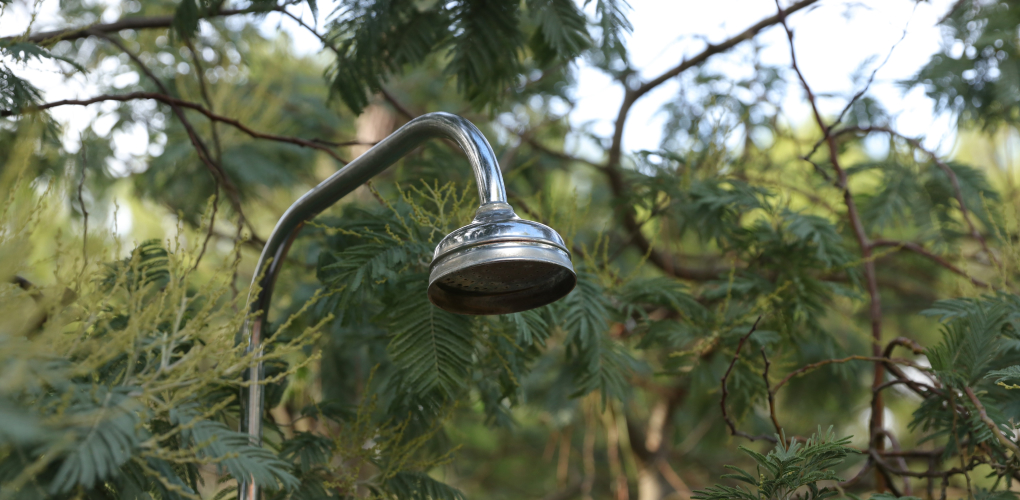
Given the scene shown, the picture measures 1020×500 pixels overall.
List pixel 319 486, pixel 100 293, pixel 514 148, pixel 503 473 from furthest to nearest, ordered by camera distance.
→ 1. pixel 503 473
2. pixel 514 148
3. pixel 319 486
4. pixel 100 293

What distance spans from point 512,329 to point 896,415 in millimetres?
4966

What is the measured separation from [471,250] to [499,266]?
0.11m

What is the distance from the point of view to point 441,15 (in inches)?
83.4

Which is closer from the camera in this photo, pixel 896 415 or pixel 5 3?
pixel 5 3

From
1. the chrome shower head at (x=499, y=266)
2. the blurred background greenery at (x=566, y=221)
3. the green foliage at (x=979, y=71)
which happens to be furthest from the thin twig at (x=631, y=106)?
the chrome shower head at (x=499, y=266)

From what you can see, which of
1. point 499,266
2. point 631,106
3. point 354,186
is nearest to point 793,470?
point 499,266

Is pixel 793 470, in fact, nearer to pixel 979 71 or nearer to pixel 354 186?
pixel 354 186

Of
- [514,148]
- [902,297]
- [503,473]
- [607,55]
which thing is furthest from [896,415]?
[607,55]

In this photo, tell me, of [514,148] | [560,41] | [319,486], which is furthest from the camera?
[514,148]

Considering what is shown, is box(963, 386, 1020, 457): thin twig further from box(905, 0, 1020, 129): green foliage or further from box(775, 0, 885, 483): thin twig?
box(905, 0, 1020, 129): green foliage

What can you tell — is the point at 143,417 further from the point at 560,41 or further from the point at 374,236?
the point at 560,41

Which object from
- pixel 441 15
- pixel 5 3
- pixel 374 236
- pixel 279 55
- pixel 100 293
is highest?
pixel 279 55

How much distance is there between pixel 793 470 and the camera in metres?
1.43

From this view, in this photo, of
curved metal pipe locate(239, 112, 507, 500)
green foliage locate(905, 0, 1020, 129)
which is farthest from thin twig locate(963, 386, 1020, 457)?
green foliage locate(905, 0, 1020, 129)
